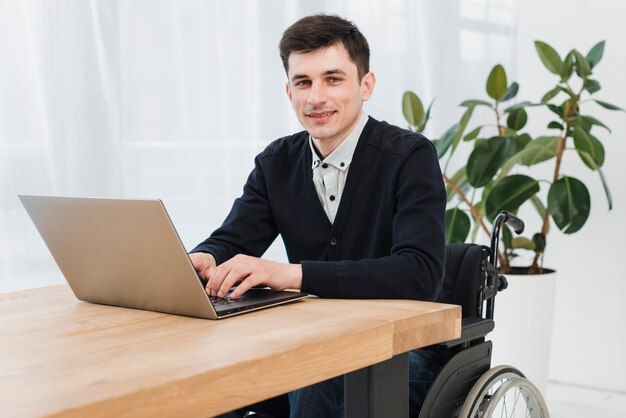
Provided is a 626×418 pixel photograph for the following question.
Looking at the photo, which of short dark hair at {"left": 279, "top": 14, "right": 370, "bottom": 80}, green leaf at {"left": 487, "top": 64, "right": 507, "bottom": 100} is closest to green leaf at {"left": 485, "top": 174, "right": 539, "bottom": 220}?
green leaf at {"left": 487, "top": 64, "right": 507, "bottom": 100}

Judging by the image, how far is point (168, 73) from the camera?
2.68 m

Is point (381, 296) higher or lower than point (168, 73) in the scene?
lower

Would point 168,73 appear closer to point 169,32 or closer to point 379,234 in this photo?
point 169,32

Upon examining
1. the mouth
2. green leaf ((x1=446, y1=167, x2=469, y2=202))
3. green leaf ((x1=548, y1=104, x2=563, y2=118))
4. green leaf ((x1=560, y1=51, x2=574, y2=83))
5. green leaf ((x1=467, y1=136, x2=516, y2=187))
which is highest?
green leaf ((x1=560, y1=51, x2=574, y2=83))

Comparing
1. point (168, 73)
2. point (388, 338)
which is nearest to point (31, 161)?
point (168, 73)

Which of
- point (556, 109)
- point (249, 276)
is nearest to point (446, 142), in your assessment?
point (556, 109)

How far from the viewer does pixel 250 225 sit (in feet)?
6.39

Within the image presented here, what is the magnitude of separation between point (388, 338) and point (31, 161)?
4.58 ft

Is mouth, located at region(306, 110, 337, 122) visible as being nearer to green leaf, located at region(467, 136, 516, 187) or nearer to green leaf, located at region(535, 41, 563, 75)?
green leaf, located at region(467, 136, 516, 187)

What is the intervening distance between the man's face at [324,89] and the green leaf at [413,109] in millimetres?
1453

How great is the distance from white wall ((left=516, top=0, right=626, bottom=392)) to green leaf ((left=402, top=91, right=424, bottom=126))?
0.73 metres

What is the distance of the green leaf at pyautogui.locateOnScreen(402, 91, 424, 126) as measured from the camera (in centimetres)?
329

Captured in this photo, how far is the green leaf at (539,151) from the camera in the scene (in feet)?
10.1

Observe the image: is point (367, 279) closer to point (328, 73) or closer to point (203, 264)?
point (203, 264)
